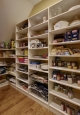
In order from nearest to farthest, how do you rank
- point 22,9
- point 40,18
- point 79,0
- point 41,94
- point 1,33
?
point 79,0
point 41,94
point 40,18
point 22,9
point 1,33

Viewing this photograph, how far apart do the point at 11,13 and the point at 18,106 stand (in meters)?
2.31

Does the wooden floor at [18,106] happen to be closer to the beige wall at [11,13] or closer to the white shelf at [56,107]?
the white shelf at [56,107]

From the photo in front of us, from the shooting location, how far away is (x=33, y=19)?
6.58ft

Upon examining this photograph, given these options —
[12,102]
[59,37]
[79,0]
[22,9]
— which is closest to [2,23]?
[22,9]

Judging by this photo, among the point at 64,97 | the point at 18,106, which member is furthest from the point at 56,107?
the point at 18,106

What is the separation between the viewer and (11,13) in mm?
2080

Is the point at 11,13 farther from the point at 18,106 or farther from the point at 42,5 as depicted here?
the point at 18,106

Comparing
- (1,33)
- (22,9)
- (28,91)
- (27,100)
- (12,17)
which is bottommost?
(27,100)

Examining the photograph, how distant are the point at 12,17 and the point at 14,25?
272 mm

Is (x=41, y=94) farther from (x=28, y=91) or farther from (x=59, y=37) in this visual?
(x=59, y=37)

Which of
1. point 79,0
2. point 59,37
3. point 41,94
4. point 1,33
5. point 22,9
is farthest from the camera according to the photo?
point 1,33

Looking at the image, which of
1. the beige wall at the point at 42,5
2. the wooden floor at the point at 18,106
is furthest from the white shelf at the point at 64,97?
the beige wall at the point at 42,5

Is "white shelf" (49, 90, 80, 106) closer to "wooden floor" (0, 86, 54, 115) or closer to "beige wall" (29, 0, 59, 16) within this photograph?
"wooden floor" (0, 86, 54, 115)

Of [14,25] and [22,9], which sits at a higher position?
[22,9]
